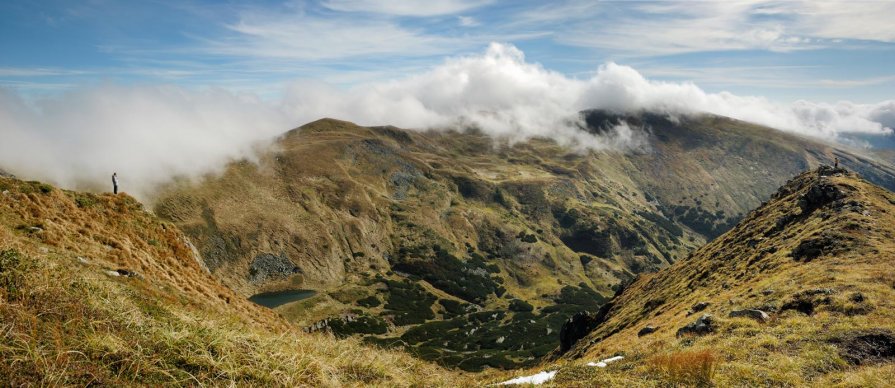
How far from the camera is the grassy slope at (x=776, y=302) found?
17.1 meters

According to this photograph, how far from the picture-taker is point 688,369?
16141 millimetres

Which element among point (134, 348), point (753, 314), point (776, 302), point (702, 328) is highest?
point (134, 348)

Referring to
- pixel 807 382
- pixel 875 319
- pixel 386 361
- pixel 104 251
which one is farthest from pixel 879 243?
pixel 104 251

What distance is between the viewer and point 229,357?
10328mm

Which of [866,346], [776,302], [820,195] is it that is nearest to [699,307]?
[776,302]

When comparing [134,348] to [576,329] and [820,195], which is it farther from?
[576,329]

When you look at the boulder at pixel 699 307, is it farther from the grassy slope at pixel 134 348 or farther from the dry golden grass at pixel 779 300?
the grassy slope at pixel 134 348

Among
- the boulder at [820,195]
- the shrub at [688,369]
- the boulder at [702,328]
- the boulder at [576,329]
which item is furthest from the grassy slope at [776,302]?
the boulder at [576,329]

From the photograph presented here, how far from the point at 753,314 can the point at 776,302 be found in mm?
4219

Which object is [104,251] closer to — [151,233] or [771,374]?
[151,233]

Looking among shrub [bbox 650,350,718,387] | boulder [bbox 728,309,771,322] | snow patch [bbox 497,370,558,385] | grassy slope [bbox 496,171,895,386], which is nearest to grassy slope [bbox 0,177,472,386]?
snow patch [bbox 497,370,558,385]

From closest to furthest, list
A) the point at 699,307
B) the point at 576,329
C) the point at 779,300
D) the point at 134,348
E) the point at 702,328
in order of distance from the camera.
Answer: the point at 134,348, the point at 702,328, the point at 779,300, the point at 699,307, the point at 576,329

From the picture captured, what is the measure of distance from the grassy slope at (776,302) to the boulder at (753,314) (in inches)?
27.7

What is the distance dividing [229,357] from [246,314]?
70.5 feet
